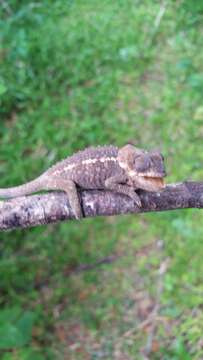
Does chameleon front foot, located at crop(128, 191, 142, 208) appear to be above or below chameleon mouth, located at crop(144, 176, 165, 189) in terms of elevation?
below

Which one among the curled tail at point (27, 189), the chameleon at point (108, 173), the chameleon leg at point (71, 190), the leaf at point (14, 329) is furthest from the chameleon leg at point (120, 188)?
the leaf at point (14, 329)

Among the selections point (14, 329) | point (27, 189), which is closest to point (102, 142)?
point (14, 329)

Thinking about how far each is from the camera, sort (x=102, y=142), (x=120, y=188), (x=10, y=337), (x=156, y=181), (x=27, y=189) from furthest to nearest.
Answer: (x=102, y=142), (x=10, y=337), (x=27, y=189), (x=120, y=188), (x=156, y=181)

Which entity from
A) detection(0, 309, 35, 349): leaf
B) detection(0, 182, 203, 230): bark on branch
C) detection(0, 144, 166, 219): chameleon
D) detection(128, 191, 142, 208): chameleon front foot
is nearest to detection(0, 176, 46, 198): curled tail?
detection(0, 144, 166, 219): chameleon

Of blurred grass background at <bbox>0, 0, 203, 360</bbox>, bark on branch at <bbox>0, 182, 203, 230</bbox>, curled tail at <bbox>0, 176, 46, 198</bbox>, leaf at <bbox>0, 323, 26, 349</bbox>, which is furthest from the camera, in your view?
blurred grass background at <bbox>0, 0, 203, 360</bbox>

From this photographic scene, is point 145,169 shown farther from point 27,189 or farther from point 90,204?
point 27,189

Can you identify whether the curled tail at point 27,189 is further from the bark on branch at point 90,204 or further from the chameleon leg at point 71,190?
the bark on branch at point 90,204

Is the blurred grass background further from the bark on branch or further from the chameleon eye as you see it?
the chameleon eye

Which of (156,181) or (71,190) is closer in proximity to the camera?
(156,181)
